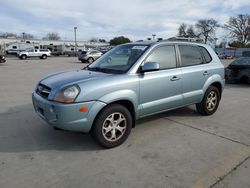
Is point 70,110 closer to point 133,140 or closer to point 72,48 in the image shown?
point 133,140

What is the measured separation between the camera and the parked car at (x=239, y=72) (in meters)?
10.7

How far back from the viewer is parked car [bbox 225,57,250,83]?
1067 cm

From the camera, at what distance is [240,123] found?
17.7ft

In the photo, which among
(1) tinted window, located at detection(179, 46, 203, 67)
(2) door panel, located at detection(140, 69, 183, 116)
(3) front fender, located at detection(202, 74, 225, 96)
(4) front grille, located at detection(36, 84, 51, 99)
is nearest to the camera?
(4) front grille, located at detection(36, 84, 51, 99)

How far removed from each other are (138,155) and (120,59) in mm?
1980

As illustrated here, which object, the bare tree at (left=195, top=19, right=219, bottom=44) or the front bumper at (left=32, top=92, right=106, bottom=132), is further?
the bare tree at (left=195, top=19, right=219, bottom=44)

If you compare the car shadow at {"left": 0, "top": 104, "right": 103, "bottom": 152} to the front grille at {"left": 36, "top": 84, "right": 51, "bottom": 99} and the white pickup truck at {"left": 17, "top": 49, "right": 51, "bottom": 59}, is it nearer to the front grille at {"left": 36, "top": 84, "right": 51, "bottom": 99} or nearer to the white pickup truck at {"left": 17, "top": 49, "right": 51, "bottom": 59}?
the front grille at {"left": 36, "top": 84, "right": 51, "bottom": 99}

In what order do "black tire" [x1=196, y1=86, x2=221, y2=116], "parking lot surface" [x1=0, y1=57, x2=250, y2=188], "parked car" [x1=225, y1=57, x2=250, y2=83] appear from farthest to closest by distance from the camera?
"parked car" [x1=225, y1=57, x2=250, y2=83] < "black tire" [x1=196, y1=86, x2=221, y2=116] < "parking lot surface" [x1=0, y1=57, x2=250, y2=188]

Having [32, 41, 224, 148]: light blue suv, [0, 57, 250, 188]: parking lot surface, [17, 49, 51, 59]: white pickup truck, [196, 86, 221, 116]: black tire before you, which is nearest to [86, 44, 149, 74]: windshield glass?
[32, 41, 224, 148]: light blue suv

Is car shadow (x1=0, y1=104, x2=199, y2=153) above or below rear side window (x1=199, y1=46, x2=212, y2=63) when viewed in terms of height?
below

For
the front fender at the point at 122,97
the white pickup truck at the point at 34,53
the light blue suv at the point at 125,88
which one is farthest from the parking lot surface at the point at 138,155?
the white pickup truck at the point at 34,53

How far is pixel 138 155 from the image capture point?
3822 mm

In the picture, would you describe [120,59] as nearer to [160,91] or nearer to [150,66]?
[150,66]

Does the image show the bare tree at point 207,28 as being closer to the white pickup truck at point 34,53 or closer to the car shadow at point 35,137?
the white pickup truck at point 34,53
